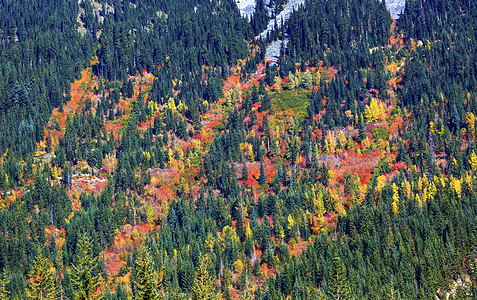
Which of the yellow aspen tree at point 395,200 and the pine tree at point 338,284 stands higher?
the pine tree at point 338,284

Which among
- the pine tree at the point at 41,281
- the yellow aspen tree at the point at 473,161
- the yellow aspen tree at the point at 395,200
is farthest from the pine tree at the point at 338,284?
the yellow aspen tree at the point at 473,161

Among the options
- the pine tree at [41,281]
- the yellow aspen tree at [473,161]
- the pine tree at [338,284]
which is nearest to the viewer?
the pine tree at [41,281]

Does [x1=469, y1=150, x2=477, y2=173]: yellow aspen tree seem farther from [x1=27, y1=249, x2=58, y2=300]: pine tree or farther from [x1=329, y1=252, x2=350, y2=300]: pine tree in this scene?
[x1=27, y1=249, x2=58, y2=300]: pine tree

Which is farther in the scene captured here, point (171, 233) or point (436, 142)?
point (436, 142)

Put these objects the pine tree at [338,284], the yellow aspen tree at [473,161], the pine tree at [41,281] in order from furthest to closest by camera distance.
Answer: the yellow aspen tree at [473,161] < the pine tree at [338,284] < the pine tree at [41,281]

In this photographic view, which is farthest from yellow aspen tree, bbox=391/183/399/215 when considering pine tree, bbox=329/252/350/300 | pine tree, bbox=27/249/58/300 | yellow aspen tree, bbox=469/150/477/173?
pine tree, bbox=27/249/58/300

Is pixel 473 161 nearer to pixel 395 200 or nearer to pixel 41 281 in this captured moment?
pixel 395 200

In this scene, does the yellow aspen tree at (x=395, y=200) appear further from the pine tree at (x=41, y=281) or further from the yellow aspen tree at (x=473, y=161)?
the pine tree at (x=41, y=281)

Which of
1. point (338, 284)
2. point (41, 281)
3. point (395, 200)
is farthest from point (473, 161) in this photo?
point (41, 281)

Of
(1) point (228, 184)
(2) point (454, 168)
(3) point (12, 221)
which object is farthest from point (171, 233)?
(2) point (454, 168)

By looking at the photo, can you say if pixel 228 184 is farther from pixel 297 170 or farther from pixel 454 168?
pixel 454 168

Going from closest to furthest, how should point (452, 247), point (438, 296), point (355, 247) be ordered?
point (438, 296)
point (452, 247)
point (355, 247)
